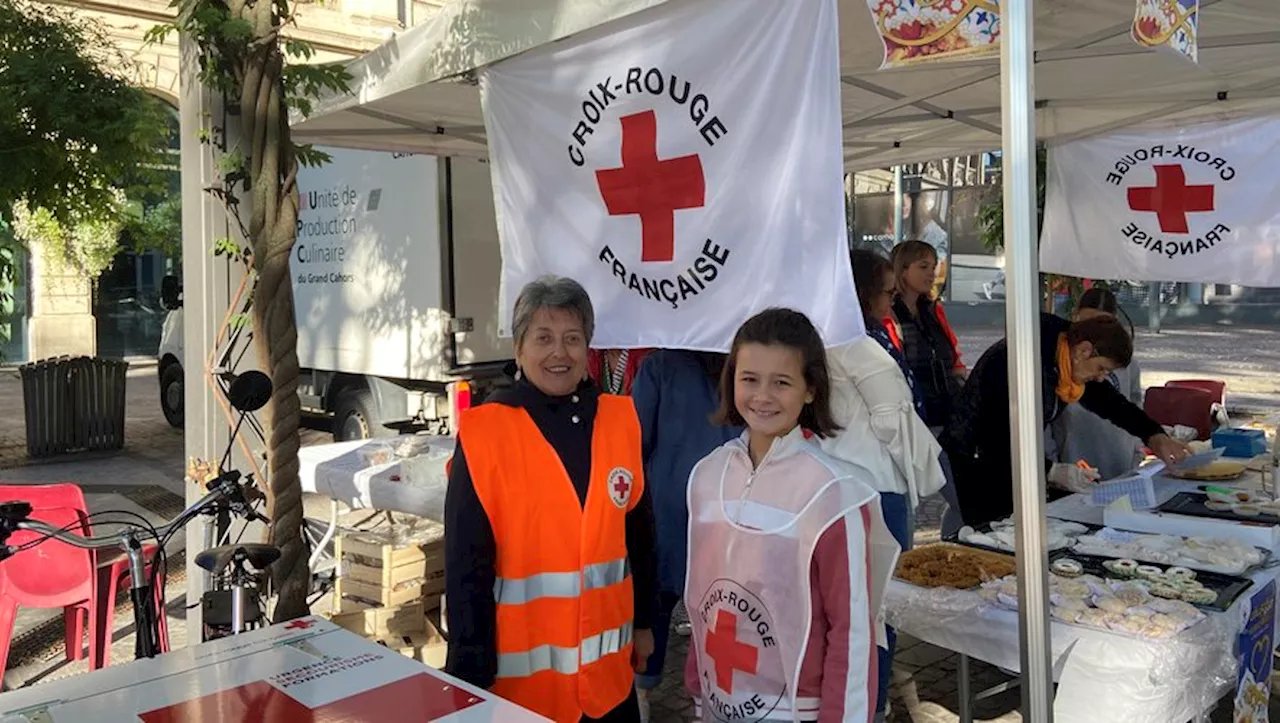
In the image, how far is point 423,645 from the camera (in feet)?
13.4

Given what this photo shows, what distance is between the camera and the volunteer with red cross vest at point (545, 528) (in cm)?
208

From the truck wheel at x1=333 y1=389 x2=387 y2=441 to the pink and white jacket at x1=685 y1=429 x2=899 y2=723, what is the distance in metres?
6.47

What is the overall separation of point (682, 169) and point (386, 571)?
6.95ft

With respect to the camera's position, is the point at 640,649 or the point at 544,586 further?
the point at 640,649

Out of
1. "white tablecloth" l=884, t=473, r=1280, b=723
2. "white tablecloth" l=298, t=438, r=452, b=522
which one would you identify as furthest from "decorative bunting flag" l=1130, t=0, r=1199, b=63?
"white tablecloth" l=298, t=438, r=452, b=522

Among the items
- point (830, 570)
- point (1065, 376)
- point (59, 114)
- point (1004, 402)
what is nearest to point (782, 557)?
point (830, 570)

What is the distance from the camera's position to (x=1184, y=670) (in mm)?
2365

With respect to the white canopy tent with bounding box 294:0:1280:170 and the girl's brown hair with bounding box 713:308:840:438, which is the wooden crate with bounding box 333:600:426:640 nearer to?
the white canopy tent with bounding box 294:0:1280:170

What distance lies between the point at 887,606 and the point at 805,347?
103cm

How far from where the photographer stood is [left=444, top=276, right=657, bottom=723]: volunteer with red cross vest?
2.08 m

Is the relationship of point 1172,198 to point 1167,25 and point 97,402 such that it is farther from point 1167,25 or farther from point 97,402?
point 97,402

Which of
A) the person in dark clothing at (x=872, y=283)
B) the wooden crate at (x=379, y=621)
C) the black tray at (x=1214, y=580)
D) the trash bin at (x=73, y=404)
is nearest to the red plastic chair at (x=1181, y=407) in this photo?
the person in dark clothing at (x=872, y=283)

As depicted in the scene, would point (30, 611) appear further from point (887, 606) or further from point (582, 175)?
point (887, 606)

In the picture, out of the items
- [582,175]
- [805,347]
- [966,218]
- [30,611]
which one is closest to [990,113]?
[582,175]
